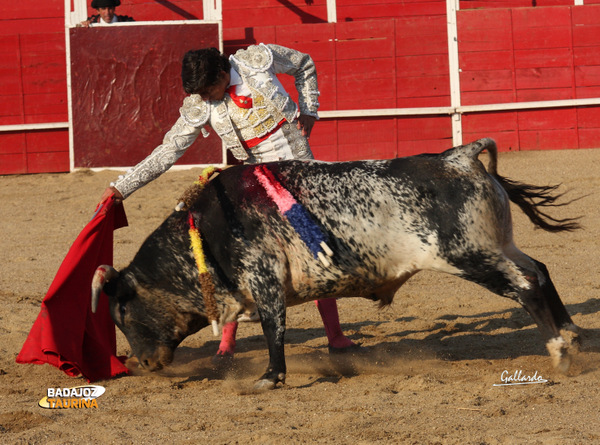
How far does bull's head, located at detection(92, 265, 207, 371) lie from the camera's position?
3.62 m

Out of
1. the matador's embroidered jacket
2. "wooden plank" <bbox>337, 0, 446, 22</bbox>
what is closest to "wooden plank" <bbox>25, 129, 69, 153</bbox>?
"wooden plank" <bbox>337, 0, 446, 22</bbox>

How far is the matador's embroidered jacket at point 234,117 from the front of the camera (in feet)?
12.3

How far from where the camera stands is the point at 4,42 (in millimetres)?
9172

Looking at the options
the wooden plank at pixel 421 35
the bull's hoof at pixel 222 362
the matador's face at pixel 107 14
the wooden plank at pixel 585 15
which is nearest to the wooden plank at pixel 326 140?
the wooden plank at pixel 421 35

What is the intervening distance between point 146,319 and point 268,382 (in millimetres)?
605

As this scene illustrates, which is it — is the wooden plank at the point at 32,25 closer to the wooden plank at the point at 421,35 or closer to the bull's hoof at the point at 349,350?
the wooden plank at the point at 421,35

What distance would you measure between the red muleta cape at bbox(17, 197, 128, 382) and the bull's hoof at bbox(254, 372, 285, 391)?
72 cm

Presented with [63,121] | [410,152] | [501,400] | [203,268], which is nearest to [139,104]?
[63,121]

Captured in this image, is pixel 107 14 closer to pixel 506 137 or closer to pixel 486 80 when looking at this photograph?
pixel 486 80

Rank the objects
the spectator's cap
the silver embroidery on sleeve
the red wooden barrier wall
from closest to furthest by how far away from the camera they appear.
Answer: the silver embroidery on sleeve
the spectator's cap
the red wooden barrier wall

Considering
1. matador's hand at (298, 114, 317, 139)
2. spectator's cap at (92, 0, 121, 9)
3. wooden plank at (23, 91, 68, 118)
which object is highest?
spectator's cap at (92, 0, 121, 9)

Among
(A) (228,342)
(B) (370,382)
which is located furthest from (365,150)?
(B) (370,382)

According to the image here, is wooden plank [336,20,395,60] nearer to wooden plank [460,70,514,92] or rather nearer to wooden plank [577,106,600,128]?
wooden plank [460,70,514,92]

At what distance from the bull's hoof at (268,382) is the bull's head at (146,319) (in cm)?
42
